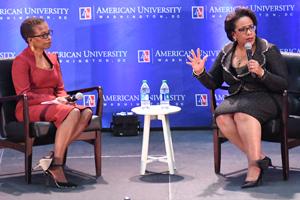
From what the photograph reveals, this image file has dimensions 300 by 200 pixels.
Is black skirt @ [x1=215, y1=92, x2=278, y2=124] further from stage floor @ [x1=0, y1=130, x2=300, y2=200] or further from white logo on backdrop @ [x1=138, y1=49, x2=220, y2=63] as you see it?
white logo on backdrop @ [x1=138, y1=49, x2=220, y2=63]

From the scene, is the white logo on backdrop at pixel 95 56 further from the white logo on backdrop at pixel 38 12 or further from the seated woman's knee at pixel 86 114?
the seated woman's knee at pixel 86 114

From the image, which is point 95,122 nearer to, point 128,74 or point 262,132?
point 262,132

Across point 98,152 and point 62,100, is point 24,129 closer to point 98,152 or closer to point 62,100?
point 62,100

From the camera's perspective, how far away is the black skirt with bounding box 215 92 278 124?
4.44 m

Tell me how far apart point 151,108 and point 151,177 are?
0.54 m

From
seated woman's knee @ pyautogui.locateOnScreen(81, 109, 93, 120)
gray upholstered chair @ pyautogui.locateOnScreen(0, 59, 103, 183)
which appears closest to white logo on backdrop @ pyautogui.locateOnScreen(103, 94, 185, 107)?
gray upholstered chair @ pyautogui.locateOnScreen(0, 59, 103, 183)

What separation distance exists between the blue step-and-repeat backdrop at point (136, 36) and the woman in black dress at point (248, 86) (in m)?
2.03

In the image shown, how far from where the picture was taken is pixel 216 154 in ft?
15.8

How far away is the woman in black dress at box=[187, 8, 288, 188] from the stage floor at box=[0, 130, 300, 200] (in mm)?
233

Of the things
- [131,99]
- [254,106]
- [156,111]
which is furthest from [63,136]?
[131,99]

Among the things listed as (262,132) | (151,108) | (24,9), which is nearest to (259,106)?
(262,132)

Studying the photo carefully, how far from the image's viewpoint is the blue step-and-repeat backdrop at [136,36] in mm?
6680

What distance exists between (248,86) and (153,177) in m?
0.99

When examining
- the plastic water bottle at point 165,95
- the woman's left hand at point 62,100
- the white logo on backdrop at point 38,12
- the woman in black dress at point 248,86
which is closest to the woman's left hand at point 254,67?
the woman in black dress at point 248,86
